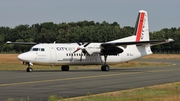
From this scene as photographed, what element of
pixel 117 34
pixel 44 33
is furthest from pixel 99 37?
pixel 44 33

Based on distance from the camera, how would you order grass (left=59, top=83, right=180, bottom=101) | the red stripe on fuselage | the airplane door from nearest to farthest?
grass (left=59, top=83, right=180, bottom=101) < the airplane door < the red stripe on fuselage

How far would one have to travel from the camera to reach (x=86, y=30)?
12862cm

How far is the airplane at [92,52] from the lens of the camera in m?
33.4

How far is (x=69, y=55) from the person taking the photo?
116 ft

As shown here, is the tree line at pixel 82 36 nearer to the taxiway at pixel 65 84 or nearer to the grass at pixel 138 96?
the taxiway at pixel 65 84

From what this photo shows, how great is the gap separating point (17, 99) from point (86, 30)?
11486 centimetres

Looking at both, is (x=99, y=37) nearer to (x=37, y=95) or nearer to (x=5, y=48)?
(x=5, y=48)

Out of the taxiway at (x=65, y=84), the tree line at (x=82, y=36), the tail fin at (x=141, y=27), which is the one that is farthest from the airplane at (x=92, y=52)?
the tree line at (x=82, y=36)

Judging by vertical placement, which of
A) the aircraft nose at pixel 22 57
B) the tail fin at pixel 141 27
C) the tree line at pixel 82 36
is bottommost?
the aircraft nose at pixel 22 57

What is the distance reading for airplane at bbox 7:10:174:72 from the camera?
33438mm

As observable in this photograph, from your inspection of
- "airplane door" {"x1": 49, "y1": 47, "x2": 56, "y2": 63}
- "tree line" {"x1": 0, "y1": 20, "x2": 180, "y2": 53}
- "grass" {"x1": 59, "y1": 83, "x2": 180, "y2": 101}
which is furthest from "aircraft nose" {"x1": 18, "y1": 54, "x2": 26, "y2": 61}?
"tree line" {"x1": 0, "y1": 20, "x2": 180, "y2": 53}

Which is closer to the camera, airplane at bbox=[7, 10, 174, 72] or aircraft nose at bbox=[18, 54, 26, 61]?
aircraft nose at bbox=[18, 54, 26, 61]

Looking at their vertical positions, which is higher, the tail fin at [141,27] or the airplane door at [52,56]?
the tail fin at [141,27]

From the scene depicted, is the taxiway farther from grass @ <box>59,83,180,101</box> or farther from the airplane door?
the airplane door
